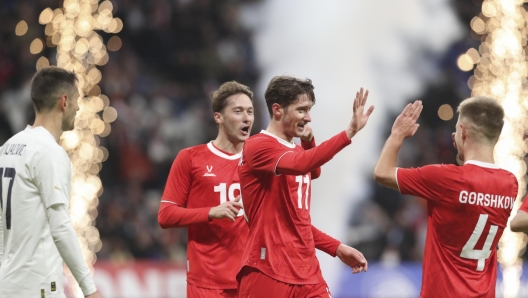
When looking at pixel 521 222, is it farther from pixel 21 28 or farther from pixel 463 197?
pixel 21 28

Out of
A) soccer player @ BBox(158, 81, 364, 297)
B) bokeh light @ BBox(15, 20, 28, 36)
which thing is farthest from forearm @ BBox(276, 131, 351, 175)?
bokeh light @ BBox(15, 20, 28, 36)

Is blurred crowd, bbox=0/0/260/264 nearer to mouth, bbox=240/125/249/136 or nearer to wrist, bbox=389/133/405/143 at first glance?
mouth, bbox=240/125/249/136

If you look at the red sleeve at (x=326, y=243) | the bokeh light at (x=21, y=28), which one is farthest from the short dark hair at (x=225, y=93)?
the bokeh light at (x=21, y=28)

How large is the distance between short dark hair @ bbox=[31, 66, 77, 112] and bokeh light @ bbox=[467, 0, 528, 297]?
30.0ft

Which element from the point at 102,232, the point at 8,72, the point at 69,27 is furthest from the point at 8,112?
the point at 102,232

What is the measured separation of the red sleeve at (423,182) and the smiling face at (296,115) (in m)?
0.78

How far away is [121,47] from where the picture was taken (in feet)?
47.0

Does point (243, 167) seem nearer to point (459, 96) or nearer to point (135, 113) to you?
point (135, 113)

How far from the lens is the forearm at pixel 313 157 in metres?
4.71

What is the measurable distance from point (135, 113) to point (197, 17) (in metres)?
2.66

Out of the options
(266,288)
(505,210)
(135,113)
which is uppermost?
(135,113)

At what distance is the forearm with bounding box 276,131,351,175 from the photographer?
15.5ft

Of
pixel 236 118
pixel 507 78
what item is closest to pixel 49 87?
pixel 236 118

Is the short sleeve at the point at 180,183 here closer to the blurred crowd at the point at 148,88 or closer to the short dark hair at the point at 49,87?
the short dark hair at the point at 49,87
